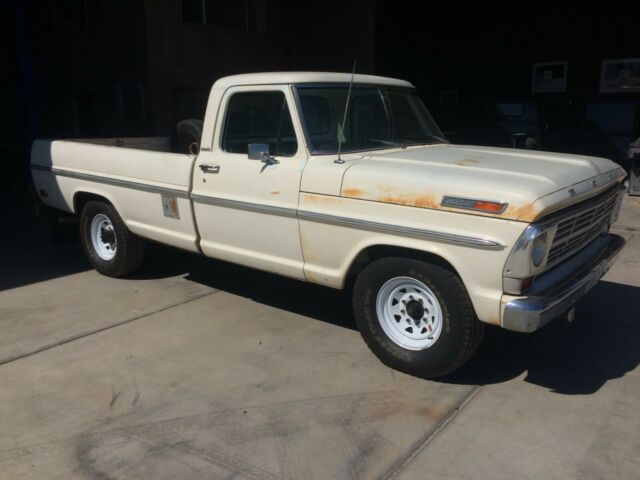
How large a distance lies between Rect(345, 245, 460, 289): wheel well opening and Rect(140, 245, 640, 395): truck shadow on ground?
2.73 feet

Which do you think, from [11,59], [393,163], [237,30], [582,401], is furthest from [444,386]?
[11,59]

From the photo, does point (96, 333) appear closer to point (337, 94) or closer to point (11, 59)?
point (337, 94)

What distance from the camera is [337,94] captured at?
468 centimetres

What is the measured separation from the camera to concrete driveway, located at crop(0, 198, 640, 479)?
315cm

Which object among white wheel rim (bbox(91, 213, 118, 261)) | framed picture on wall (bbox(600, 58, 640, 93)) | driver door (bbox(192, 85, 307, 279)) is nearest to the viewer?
driver door (bbox(192, 85, 307, 279))

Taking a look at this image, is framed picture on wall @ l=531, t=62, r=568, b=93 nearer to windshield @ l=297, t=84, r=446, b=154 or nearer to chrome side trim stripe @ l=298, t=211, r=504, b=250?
windshield @ l=297, t=84, r=446, b=154

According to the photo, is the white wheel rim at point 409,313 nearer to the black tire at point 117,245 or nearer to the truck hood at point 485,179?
the truck hood at point 485,179

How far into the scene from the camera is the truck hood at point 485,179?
3.39 meters

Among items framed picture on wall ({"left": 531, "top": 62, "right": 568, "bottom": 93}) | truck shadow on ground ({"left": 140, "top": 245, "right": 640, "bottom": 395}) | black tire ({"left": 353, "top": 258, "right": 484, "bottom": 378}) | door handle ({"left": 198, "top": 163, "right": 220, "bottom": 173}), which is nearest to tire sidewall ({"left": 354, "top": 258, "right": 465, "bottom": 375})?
black tire ({"left": 353, "top": 258, "right": 484, "bottom": 378})

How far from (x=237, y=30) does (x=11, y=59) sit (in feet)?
17.2

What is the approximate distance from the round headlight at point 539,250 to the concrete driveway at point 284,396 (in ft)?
3.03

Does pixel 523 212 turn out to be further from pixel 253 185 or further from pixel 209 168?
pixel 209 168

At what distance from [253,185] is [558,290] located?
88.9 inches

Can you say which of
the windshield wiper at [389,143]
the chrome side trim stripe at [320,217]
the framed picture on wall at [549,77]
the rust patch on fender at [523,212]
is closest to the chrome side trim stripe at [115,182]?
the chrome side trim stripe at [320,217]
